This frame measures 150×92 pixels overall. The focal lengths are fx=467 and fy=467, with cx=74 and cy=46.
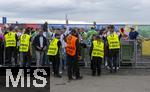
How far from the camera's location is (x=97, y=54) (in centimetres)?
1875

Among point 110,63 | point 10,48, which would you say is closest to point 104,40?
point 110,63

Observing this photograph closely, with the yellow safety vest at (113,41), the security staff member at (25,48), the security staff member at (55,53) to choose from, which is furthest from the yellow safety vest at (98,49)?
the security staff member at (25,48)

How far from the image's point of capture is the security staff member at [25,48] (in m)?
19.5

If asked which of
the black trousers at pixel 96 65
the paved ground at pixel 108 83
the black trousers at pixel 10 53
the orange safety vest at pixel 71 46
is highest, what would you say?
the orange safety vest at pixel 71 46

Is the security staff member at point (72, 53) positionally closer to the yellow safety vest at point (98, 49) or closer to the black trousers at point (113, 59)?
the yellow safety vest at point (98, 49)

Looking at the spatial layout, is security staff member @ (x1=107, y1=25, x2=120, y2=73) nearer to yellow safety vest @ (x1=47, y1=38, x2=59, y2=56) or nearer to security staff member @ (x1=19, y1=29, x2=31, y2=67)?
yellow safety vest @ (x1=47, y1=38, x2=59, y2=56)

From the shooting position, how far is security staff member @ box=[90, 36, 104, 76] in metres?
18.7

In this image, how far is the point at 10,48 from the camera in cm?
1995

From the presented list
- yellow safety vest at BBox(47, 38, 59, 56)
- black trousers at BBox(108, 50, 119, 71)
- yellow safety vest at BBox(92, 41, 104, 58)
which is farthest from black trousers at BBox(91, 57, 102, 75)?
yellow safety vest at BBox(47, 38, 59, 56)

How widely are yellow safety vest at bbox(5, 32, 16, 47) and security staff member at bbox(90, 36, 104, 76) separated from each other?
343 cm

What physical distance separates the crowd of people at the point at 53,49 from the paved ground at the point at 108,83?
1.78 ft

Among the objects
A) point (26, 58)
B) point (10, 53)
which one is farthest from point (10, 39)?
point (26, 58)

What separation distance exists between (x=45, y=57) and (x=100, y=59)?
2468 millimetres

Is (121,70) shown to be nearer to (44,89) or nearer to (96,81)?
(96,81)
